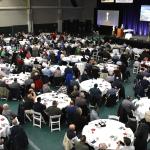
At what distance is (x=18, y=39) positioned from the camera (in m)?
26.0

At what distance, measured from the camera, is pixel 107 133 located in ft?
30.1

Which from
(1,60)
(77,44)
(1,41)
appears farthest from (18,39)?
(1,60)

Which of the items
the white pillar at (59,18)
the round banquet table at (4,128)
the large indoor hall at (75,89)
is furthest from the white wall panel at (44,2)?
the round banquet table at (4,128)

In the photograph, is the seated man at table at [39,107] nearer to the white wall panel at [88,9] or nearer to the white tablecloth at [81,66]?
the white tablecloth at [81,66]

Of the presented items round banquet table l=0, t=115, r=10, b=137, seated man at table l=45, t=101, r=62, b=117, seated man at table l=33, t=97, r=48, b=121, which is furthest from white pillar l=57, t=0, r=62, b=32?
round banquet table l=0, t=115, r=10, b=137

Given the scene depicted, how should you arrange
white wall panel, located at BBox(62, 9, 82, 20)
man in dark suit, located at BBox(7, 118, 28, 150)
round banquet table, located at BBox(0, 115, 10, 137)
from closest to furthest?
man in dark suit, located at BBox(7, 118, 28, 150), round banquet table, located at BBox(0, 115, 10, 137), white wall panel, located at BBox(62, 9, 82, 20)

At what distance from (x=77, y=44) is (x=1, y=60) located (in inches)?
268

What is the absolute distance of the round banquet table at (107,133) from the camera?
876 centimetres

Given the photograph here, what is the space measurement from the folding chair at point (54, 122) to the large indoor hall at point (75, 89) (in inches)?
0.6

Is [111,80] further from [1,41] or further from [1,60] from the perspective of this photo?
[1,41]

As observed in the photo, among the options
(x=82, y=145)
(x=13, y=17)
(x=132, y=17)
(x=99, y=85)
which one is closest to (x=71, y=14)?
(x=13, y=17)

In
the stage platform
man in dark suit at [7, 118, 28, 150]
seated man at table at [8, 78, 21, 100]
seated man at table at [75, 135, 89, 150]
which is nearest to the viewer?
seated man at table at [75, 135, 89, 150]

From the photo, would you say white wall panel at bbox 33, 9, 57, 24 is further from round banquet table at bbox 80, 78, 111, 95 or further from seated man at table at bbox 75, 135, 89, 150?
seated man at table at bbox 75, 135, 89, 150

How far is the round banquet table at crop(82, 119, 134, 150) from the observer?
8758 mm
